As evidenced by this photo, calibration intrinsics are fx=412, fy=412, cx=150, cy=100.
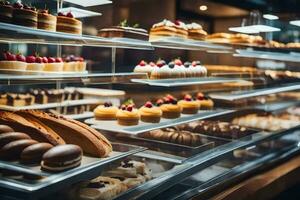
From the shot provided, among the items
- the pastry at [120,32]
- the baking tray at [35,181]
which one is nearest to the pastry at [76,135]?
the baking tray at [35,181]

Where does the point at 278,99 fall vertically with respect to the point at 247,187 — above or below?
above

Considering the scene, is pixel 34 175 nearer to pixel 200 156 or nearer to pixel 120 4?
pixel 200 156

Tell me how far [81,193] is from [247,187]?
4.63 feet

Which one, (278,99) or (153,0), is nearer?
(153,0)

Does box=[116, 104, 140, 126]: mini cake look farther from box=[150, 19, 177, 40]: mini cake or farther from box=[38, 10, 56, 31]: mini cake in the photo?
box=[38, 10, 56, 31]: mini cake

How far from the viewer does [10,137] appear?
1.92m

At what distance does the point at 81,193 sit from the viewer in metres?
2.21

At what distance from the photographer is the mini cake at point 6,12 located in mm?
1913

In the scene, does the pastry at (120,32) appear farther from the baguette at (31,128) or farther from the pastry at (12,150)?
the pastry at (12,150)

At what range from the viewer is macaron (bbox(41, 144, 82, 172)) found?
184cm

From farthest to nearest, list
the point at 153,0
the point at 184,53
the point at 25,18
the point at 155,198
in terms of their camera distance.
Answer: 1. the point at 184,53
2. the point at 153,0
3. the point at 155,198
4. the point at 25,18

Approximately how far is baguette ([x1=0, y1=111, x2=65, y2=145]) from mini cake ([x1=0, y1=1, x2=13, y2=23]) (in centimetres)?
49

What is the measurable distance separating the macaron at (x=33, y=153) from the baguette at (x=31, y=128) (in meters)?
0.12

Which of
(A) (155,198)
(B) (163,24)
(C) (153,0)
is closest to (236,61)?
(C) (153,0)
